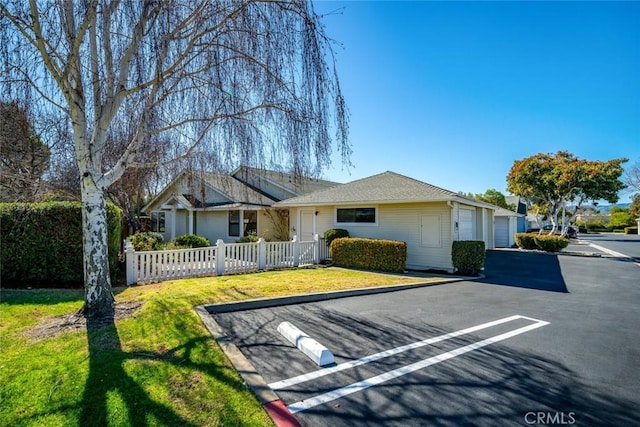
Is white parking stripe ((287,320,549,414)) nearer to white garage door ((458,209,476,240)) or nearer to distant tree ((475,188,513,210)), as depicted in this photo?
white garage door ((458,209,476,240))

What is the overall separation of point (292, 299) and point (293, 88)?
4.22 metres

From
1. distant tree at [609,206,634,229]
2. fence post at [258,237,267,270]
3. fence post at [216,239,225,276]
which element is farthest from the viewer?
distant tree at [609,206,634,229]

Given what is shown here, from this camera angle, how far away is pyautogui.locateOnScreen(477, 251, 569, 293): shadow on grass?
377 inches

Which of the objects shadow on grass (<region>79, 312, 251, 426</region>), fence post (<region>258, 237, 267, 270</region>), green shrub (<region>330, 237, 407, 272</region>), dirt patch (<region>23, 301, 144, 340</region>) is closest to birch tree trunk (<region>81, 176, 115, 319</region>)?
dirt patch (<region>23, 301, 144, 340</region>)

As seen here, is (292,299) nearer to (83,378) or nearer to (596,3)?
(83,378)

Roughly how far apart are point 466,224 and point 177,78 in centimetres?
1253

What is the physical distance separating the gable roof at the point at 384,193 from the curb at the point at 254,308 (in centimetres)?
356

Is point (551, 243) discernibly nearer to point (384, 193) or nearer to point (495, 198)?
point (384, 193)

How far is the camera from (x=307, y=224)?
16.3 metres

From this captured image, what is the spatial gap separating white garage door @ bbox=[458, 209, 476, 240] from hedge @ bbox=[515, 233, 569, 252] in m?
7.79

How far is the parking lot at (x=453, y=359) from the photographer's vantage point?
2.85 meters

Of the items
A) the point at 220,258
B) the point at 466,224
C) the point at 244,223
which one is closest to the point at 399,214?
the point at 466,224

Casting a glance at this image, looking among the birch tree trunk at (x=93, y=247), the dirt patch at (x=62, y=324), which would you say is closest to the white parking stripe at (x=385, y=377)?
the dirt patch at (x=62, y=324)

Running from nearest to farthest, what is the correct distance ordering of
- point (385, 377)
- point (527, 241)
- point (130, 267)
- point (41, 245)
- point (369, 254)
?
point (385, 377) → point (41, 245) → point (130, 267) → point (369, 254) → point (527, 241)
